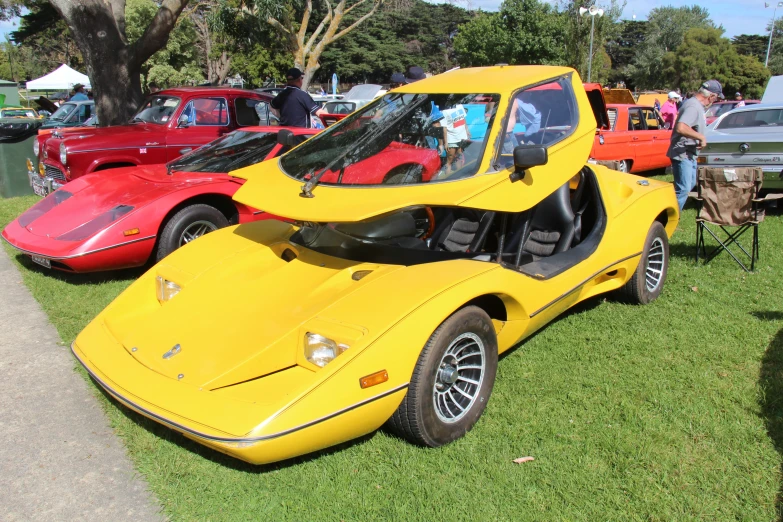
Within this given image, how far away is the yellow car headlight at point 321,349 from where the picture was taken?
2.84 m

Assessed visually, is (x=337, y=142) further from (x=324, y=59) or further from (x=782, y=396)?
(x=324, y=59)

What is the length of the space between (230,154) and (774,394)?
17.6ft

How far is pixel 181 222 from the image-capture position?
5.74 metres

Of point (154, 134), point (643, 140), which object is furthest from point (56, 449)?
point (643, 140)

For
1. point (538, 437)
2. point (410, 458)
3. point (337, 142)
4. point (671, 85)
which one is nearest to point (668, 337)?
point (538, 437)

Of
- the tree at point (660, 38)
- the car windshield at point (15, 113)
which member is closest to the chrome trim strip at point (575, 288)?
the car windshield at point (15, 113)

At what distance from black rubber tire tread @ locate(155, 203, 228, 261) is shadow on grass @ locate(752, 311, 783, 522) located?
15.3 feet

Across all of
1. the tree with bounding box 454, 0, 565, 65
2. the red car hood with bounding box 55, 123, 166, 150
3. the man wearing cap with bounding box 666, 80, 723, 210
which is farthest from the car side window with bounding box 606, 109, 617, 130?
the tree with bounding box 454, 0, 565, 65

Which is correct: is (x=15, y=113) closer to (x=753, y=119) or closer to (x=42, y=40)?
(x=753, y=119)

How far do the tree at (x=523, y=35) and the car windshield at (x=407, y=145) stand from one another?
41.4m

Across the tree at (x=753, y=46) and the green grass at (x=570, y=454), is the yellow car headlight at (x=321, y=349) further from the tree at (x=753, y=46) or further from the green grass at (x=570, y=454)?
the tree at (x=753, y=46)

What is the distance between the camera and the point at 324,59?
63.9 m

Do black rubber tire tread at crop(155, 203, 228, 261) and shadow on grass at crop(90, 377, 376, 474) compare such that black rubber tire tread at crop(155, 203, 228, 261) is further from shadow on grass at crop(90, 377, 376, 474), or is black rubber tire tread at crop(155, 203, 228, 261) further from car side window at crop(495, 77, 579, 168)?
car side window at crop(495, 77, 579, 168)

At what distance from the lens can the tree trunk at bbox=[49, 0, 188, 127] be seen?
33.2ft
